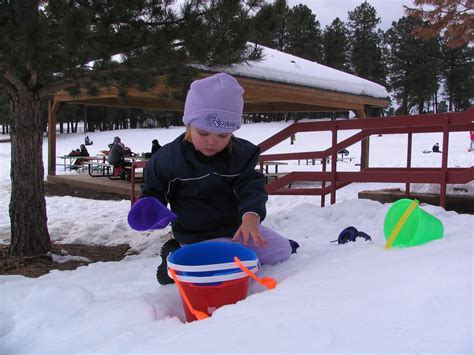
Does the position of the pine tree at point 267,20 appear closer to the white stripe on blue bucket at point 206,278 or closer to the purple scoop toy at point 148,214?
the purple scoop toy at point 148,214

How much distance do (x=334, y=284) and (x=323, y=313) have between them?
0.35m

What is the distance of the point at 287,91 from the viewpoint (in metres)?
9.04

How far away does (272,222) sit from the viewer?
439cm

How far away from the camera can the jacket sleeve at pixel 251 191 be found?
7.23ft

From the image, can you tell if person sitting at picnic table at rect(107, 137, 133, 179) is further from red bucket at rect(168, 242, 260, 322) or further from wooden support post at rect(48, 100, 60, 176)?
red bucket at rect(168, 242, 260, 322)

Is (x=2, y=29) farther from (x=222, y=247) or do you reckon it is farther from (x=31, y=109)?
(x=222, y=247)

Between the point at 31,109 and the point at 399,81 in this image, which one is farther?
the point at 399,81

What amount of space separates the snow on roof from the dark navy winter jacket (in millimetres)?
5060

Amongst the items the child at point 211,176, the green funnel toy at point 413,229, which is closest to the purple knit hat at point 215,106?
the child at point 211,176

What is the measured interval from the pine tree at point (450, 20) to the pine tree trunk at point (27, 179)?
8.98 metres

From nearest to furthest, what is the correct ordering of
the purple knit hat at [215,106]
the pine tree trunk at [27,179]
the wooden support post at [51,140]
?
the purple knit hat at [215,106] → the pine tree trunk at [27,179] → the wooden support post at [51,140]

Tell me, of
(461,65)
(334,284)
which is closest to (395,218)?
(334,284)

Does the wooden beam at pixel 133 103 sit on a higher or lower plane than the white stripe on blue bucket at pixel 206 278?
higher

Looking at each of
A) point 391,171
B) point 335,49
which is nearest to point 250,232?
point 391,171
